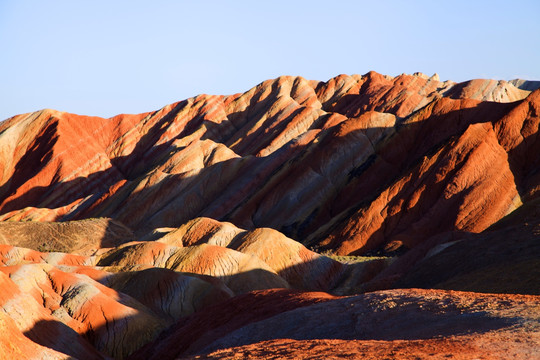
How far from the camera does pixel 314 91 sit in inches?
4734

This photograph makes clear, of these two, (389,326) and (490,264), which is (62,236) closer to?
(490,264)

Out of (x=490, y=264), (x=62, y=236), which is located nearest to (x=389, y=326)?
(x=490, y=264)

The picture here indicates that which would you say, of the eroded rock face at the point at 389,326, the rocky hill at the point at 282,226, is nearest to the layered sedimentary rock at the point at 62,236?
the rocky hill at the point at 282,226

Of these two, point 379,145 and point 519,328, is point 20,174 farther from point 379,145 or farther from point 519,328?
point 519,328

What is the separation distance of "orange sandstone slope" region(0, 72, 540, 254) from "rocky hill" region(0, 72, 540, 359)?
0.21 meters

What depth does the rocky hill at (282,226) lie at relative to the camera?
18.0m

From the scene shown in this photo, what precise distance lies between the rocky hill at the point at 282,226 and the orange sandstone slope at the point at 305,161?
21 centimetres

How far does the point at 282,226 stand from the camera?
230ft

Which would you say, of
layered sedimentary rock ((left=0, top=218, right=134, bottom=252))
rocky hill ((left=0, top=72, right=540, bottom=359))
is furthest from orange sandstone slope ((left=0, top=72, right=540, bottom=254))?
layered sedimentary rock ((left=0, top=218, right=134, bottom=252))

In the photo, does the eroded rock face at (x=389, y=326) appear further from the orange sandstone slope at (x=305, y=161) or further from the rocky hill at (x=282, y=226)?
the orange sandstone slope at (x=305, y=161)

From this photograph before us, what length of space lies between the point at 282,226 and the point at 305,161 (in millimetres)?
9187

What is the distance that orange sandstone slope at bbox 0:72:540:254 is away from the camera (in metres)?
59.2

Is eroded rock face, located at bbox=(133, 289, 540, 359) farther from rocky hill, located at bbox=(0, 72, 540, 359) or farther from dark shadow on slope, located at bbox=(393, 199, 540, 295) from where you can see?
dark shadow on slope, located at bbox=(393, 199, 540, 295)

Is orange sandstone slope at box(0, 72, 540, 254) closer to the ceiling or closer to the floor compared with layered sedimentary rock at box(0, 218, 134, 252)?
closer to the ceiling
